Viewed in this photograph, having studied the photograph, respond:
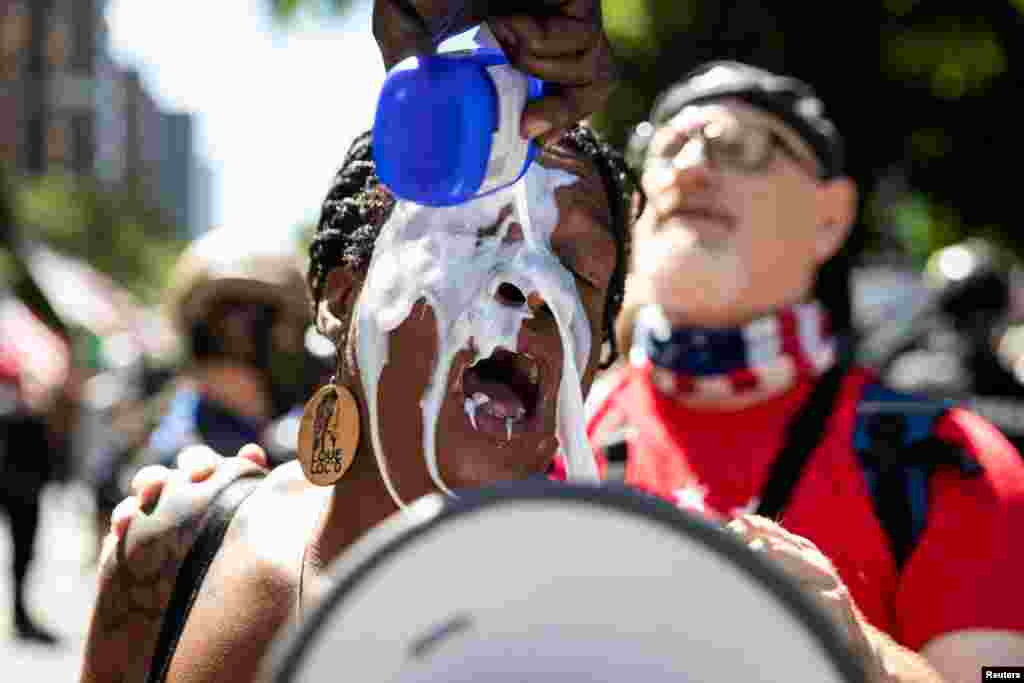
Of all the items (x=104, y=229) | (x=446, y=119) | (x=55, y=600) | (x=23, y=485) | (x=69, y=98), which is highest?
(x=446, y=119)

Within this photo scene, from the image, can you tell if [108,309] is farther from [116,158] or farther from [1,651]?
[116,158]

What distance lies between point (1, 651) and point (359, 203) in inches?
251

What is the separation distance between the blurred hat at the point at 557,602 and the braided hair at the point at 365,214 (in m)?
0.82

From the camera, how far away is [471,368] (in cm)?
165

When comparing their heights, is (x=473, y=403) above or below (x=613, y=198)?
below

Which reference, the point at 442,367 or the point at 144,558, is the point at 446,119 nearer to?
the point at 442,367

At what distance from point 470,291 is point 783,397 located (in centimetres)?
133

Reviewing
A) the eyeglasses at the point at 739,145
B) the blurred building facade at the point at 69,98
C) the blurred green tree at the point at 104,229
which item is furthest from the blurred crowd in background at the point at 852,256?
the blurred building facade at the point at 69,98

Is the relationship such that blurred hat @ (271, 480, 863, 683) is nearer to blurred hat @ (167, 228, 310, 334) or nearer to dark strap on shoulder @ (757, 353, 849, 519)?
dark strap on shoulder @ (757, 353, 849, 519)

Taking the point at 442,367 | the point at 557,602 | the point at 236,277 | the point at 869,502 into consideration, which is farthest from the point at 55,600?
the point at 557,602

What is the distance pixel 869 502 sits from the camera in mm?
2479

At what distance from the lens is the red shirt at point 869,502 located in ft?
7.55

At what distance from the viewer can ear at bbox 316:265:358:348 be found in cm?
183

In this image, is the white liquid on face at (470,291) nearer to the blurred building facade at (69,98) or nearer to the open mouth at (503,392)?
the open mouth at (503,392)
